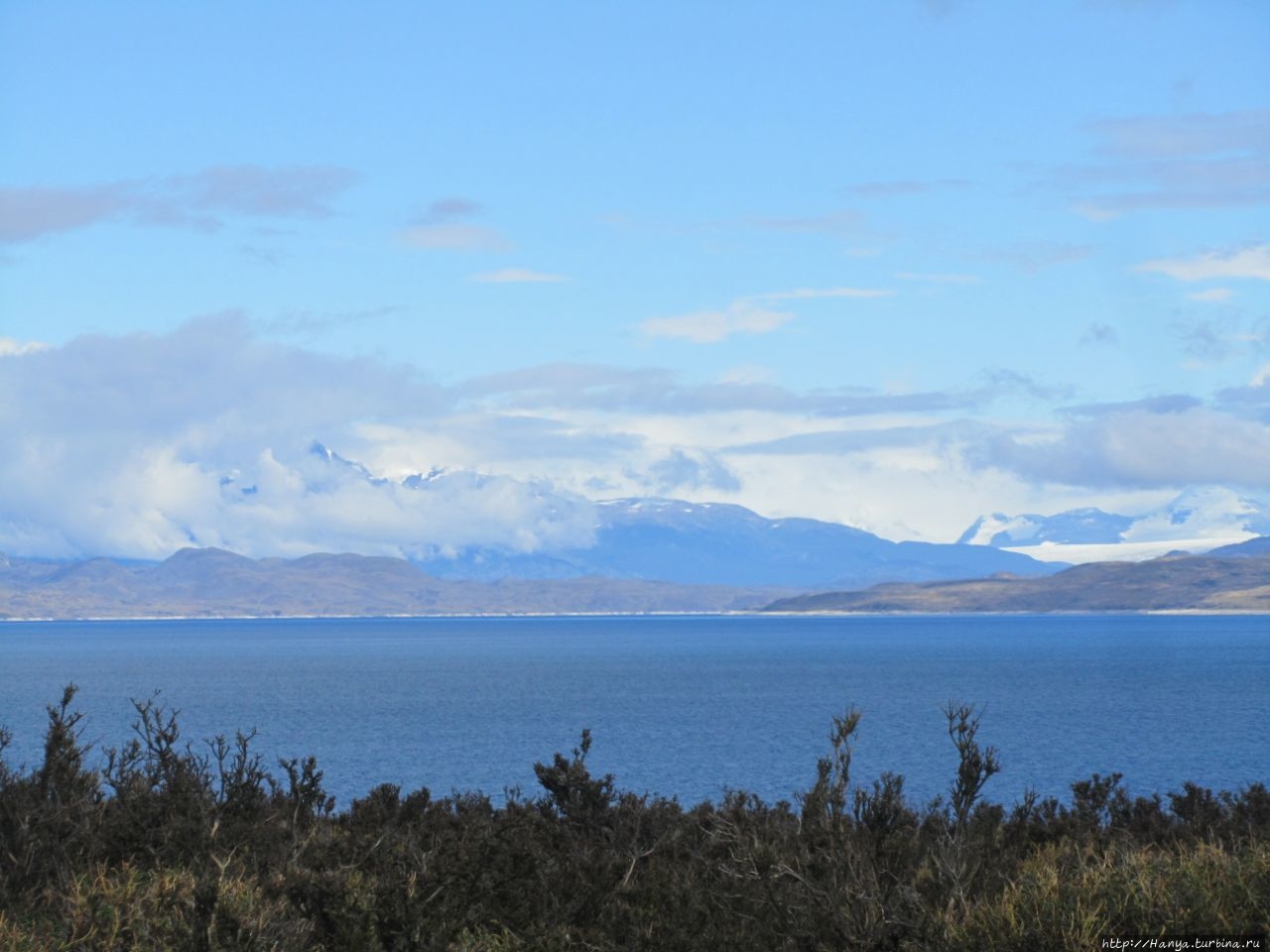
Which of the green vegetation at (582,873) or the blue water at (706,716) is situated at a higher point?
the green vegetation at (582,873)

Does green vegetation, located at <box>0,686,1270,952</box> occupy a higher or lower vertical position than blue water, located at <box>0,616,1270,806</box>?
higher

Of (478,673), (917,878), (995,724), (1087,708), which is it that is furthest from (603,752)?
(478,673)

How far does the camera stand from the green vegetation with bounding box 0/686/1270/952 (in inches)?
518

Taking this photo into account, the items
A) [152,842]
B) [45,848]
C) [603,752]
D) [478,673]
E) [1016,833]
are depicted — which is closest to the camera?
[45,848]

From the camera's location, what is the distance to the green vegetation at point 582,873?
1316 centimetres

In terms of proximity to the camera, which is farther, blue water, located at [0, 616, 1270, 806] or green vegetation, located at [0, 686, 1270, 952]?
blue water, located at [0, 616, 1270, 806]

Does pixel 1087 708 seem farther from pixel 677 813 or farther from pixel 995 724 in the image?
pixel 677 813

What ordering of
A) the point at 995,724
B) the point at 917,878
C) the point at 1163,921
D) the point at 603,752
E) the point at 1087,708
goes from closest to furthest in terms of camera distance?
the point at 1163,921 < the point at 917,878 < the point at 603,752 < the point at 995,724 < the point at 1087,708

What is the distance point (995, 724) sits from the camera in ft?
295

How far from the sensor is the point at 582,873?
19.2 m

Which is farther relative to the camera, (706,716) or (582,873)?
(706,716)

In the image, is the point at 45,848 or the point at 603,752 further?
the point at 603,752

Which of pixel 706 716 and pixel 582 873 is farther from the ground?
pixel 582 873

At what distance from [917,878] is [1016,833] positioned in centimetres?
910
